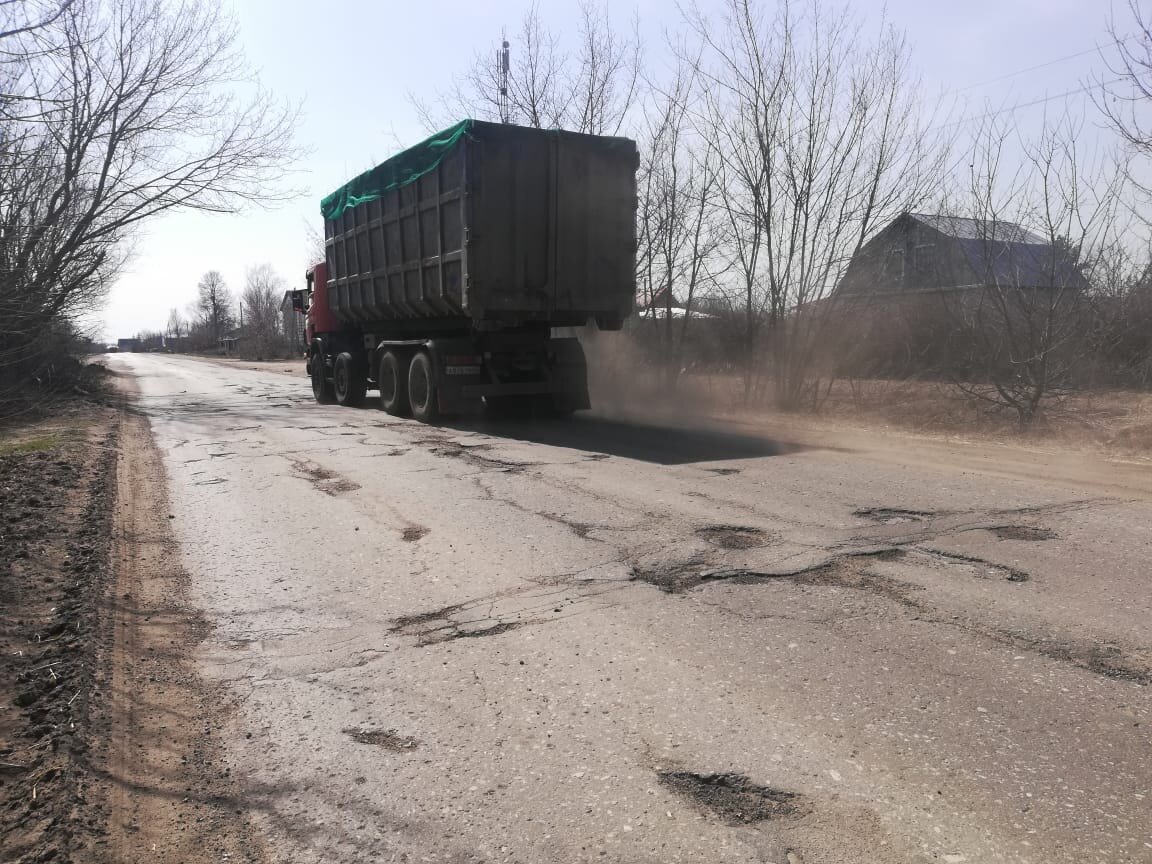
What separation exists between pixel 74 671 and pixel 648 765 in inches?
102

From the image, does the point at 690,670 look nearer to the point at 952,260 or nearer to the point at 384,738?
the point at 384,738

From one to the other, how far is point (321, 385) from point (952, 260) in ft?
43.7

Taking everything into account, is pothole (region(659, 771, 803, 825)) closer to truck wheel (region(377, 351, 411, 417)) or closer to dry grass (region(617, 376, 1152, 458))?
dry grass (region(617, 376, 1152, 458))

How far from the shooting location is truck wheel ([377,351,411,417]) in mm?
13961

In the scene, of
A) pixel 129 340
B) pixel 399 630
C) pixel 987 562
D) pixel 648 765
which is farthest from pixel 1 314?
pixel 129 340

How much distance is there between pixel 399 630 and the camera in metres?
4.04

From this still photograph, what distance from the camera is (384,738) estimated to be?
2.98 metres

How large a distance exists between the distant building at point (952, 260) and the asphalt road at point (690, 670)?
5.12 metres

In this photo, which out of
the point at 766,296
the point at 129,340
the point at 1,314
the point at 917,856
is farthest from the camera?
the point at 129,340

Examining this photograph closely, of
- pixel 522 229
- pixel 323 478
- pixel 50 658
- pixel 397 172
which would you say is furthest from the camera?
pixel 397 172

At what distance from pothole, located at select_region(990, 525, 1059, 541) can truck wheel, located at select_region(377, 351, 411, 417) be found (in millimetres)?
10369

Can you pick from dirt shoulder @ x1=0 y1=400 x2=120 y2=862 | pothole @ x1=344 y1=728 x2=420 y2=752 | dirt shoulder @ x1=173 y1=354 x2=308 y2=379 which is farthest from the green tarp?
dirt shoulder @ x1=173 y1=354 x2=308 y2=379

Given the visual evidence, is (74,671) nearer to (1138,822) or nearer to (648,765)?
(648,765)

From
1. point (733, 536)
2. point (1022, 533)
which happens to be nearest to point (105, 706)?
point (733, 536)
